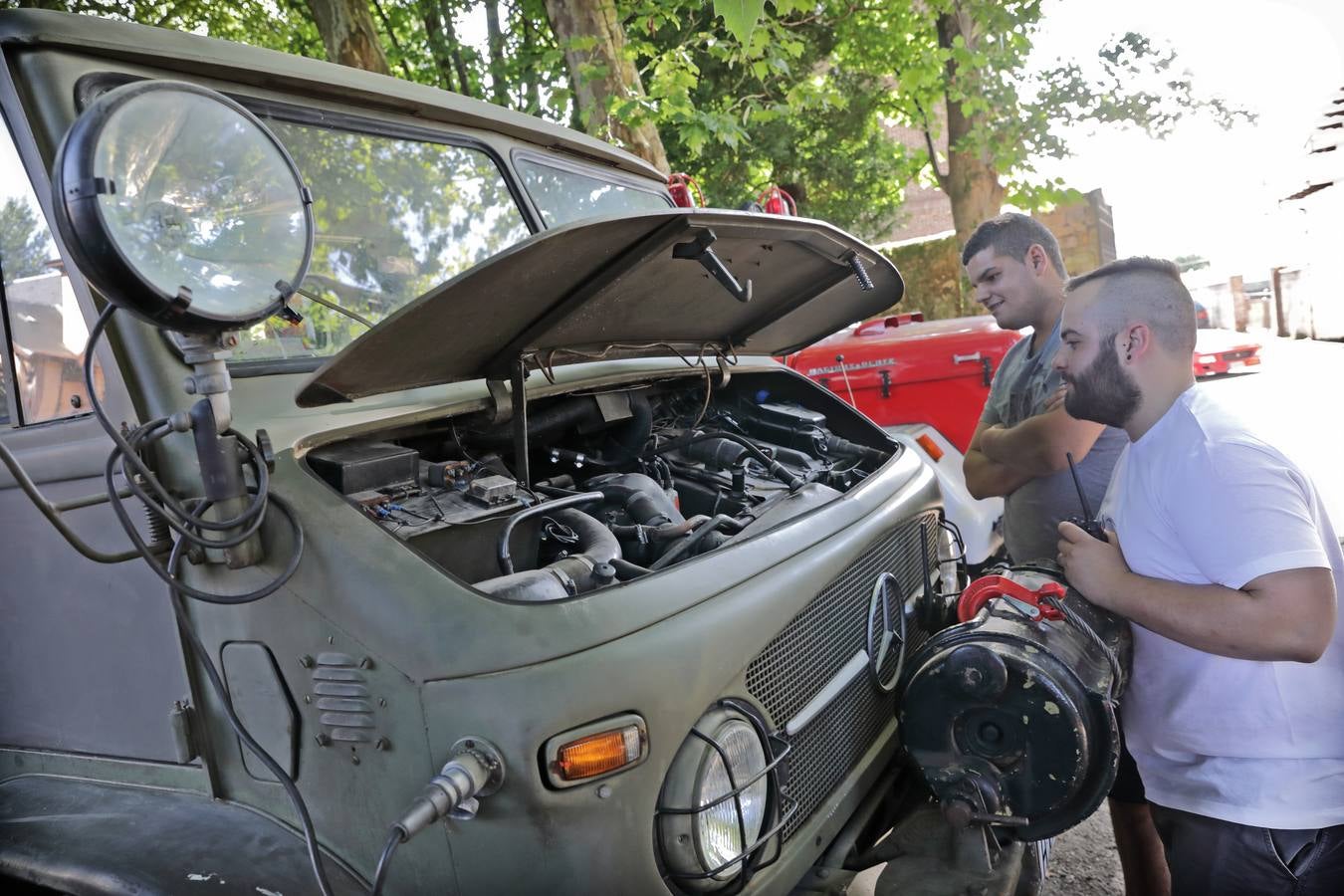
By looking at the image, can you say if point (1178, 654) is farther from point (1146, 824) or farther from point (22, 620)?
point (22, 620)

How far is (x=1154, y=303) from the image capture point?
7.14 feet

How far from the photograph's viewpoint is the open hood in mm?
1862

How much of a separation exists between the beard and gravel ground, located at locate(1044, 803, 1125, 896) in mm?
1727

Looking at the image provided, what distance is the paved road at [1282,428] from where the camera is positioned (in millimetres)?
2841

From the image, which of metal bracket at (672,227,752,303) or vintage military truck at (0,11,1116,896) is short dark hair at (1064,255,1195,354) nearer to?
vintage military truck at (0,11,1116,896)

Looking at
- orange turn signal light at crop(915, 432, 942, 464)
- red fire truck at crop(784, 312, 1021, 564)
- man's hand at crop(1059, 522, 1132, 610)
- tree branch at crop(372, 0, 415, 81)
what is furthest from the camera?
tree branch at crop(372, 0, 415, 81)

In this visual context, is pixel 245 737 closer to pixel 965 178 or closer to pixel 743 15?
pixel 743 15

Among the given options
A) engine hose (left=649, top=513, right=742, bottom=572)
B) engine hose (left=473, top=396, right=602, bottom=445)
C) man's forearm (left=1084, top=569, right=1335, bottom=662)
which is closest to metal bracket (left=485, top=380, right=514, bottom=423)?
engine hose (left=473, top=396, right=602, bottom=445)

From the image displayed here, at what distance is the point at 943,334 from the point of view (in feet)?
20.7

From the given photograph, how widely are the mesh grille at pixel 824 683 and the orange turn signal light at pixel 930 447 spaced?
10.2 feet

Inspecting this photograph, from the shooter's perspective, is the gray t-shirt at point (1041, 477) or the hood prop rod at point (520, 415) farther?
the gray t-shirt at point (1041, 477)

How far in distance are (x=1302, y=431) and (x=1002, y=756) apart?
8.96 meters

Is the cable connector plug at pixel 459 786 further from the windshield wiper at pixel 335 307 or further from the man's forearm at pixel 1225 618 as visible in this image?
the man's forearm at pixel 1225 618

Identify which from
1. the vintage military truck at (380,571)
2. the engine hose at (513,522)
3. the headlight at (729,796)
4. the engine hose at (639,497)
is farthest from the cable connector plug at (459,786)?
the engine hose at (639,497)
